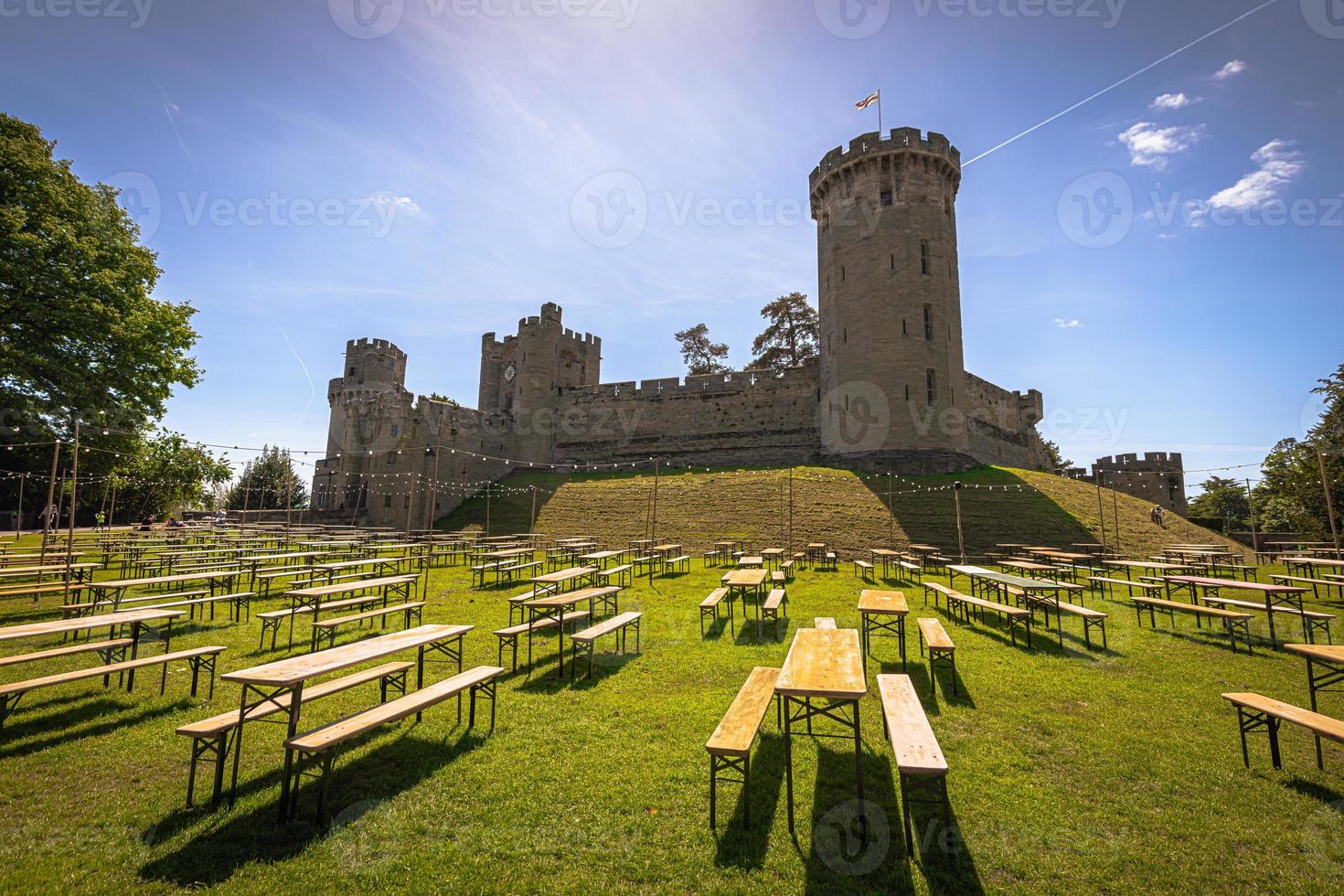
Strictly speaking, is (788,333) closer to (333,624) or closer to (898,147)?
(898,147)

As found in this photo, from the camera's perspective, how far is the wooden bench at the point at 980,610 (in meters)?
8.14

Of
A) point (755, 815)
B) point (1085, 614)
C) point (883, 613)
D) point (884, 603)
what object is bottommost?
point (755, 815)

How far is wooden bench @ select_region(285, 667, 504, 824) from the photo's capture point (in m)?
3.68

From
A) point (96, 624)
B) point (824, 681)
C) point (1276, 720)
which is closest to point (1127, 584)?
point (1276, 720)

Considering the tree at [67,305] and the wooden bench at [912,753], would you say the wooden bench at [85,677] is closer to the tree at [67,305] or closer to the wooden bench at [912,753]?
the wooden bench at [912,753]

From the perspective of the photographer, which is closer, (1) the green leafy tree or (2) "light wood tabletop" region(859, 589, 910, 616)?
(2) "light wood tabletop" region(859, 589, 910, 616)

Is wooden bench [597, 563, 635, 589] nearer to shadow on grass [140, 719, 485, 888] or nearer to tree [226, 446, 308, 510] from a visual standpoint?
shadow on grass [140, 719, 485, 888]

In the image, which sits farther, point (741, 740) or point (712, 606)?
point (712, 606)

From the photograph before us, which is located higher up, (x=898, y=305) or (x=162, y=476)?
(x=898, y=305)

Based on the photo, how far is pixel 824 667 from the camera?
4.50m

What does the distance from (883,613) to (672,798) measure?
5.44 m

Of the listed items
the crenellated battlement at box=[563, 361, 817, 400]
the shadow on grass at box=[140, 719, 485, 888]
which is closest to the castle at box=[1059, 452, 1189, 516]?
the crenellated battlement at box=[563, 361, 817, 400]

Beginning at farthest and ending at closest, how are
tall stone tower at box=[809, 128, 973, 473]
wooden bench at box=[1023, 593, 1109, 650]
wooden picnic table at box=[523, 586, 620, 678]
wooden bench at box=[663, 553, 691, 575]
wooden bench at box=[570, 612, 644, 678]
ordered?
1. tall stone tower at box=[809, 128, 973, 473]
2. wooden bench at box=[663, 553, 691, 575]
3. wooden bench at box=[1023, 593, 1109, 650]
4. wooden picnic table at box=[523, 586, 620, 678]
5. wooden bench at box=[570, 612, 644, 678]

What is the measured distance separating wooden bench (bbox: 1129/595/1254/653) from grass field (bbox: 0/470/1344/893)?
2.61 feet
